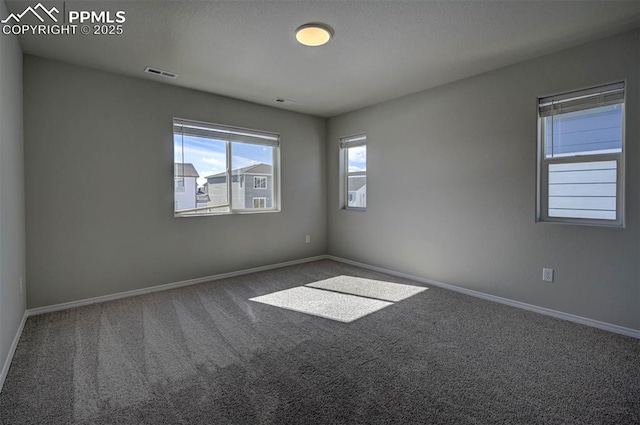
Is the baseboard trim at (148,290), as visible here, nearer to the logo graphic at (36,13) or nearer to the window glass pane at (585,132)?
the logo graphic at (36,13)

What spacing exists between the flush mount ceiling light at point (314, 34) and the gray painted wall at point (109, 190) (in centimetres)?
207

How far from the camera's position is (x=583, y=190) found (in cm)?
293

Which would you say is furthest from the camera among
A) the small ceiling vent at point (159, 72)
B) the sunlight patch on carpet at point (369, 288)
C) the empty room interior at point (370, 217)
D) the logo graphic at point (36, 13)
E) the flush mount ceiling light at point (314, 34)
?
the sunlight patch on carpet at point (369, 288)

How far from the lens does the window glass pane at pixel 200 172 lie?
159 inches

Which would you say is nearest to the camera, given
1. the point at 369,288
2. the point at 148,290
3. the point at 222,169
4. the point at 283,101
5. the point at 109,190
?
the point at 109,190

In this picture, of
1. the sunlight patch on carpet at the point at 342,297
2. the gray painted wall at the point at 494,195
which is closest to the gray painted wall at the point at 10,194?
the sunlight patch on carpet at the point at 342,297

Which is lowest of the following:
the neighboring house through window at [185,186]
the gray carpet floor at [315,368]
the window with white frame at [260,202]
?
the gray carpet floor at [315,368]

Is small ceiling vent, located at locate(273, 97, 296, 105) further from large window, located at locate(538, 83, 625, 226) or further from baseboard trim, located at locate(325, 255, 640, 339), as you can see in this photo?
large window, located at locate(538, 83, 625, 226)

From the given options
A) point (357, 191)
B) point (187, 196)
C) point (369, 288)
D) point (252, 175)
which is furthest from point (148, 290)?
point (357, 191)

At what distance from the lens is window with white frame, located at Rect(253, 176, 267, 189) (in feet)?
15.9

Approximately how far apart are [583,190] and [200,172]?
14.1 feet

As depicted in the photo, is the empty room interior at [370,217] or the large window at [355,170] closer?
the empty room interior at [370,217]

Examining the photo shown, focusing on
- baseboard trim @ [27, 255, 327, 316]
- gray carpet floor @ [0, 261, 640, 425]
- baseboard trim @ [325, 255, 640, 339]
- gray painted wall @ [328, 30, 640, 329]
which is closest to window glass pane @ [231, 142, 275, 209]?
baseboard trim @ [27, 255, 327, 316]

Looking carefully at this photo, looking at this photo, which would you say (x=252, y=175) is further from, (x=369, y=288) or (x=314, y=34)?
(x=314, y=34)
